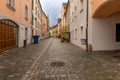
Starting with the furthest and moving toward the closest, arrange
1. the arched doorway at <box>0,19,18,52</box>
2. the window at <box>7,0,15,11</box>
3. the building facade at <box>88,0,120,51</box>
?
the window at <box>7,0,15,11</box>, the building facade at <box>88,0,120,51</box>, the arched doorway at <box>0,19,18,52</box>

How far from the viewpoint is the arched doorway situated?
41.2 feet

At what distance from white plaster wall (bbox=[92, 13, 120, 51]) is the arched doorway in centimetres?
649

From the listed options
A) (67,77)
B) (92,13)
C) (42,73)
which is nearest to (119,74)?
(67,77)

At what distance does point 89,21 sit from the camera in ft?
47.1

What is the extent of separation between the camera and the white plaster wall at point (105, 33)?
544 inches

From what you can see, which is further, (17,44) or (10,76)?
(17,44)

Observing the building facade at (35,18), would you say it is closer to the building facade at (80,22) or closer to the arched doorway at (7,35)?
the building facade at (80,22)

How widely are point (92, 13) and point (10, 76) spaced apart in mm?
8767

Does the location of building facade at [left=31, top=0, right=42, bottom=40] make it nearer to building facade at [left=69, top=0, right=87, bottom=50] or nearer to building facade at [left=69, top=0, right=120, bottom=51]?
building facade at [left=69, top=0, right=87, bottom=50]

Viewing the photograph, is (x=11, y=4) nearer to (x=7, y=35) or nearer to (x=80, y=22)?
(x=7, y=35)

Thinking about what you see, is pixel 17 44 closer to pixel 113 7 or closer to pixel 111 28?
pixel 111 28

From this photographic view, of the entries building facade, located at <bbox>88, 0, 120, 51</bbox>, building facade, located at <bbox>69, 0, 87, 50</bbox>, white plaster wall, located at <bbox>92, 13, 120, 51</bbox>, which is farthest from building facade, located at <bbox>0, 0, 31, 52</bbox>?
white plaster wall, located at <bbox>92, 13, 120, 51</bbox>

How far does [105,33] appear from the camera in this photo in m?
14.1

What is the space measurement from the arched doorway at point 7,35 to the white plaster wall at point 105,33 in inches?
255
